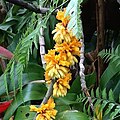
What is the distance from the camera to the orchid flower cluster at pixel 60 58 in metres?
0.53

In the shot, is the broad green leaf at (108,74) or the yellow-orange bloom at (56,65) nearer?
the yellow-orange bloom at (56,65)

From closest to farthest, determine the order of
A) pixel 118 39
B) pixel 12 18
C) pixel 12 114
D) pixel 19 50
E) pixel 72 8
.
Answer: pixel 72 8 → pixel 19 50 → pixel 12 114 → pixel 118 39 → pixel 12 18

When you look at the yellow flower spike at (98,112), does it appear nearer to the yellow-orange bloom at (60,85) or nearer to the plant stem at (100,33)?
the yellow-orange bloom at (60,85)

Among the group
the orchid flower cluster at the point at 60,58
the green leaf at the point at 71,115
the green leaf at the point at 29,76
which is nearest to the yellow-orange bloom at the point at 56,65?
the orchid flower cluster at the point at 60,58

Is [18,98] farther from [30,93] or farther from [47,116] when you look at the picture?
[47,116]

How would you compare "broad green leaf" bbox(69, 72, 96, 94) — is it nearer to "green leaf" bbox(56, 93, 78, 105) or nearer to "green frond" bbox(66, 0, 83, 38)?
"green leaf" bbox(56, 93, 78, 105)

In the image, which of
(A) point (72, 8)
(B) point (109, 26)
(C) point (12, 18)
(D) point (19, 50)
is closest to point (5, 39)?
(C) point (12, 18)

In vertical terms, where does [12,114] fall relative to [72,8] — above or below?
below

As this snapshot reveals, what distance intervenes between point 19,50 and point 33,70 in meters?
0.27

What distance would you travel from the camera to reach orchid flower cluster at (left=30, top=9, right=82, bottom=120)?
20.9 inches

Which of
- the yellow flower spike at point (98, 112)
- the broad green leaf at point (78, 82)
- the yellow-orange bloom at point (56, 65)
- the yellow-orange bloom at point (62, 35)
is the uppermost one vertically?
the yellow-orange bloom at point (62, 35)

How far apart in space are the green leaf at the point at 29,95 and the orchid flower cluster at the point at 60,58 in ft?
0.55

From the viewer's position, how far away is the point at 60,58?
531 mm

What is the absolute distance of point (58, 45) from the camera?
54cm
